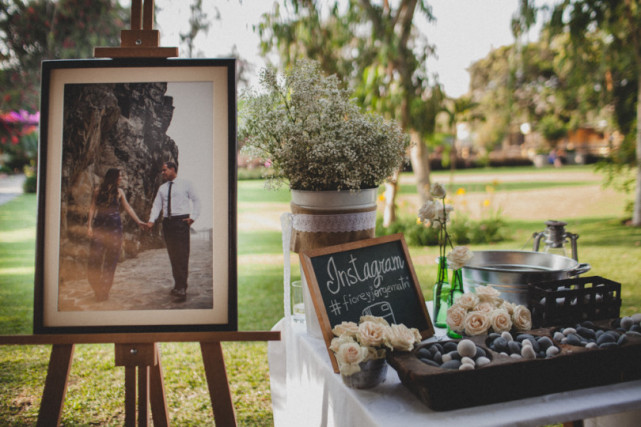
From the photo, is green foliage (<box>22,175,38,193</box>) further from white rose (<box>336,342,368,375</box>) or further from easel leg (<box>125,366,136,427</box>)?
white rose (<box>336,342,368,375</box>)

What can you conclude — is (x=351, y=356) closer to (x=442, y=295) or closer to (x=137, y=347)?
(x=442, y=295)

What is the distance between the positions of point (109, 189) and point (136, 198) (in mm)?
81

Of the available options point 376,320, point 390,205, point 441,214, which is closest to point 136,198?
point 376,320

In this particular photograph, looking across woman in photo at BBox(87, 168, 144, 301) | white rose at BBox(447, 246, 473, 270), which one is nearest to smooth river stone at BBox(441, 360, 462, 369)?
white rose at BBox(447, 246, 473, 270)

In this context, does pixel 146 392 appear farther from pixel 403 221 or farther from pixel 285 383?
pixel 403 221

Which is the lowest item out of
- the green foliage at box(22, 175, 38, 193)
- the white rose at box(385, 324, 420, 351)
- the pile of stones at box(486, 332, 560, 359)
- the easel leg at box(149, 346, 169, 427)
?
the easel leg at box(149, 346, 169, 427)

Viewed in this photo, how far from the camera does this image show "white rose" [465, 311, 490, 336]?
1145mm

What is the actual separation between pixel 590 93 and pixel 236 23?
734 centimetres

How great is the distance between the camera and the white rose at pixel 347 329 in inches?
42.8

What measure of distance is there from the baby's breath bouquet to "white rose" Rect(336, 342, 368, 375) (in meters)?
0.49

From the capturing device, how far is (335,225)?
1.39m

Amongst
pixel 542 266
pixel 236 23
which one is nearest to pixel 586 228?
pixel 236 23

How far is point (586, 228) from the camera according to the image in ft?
23.8

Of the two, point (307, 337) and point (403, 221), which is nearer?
point (307, 337)
